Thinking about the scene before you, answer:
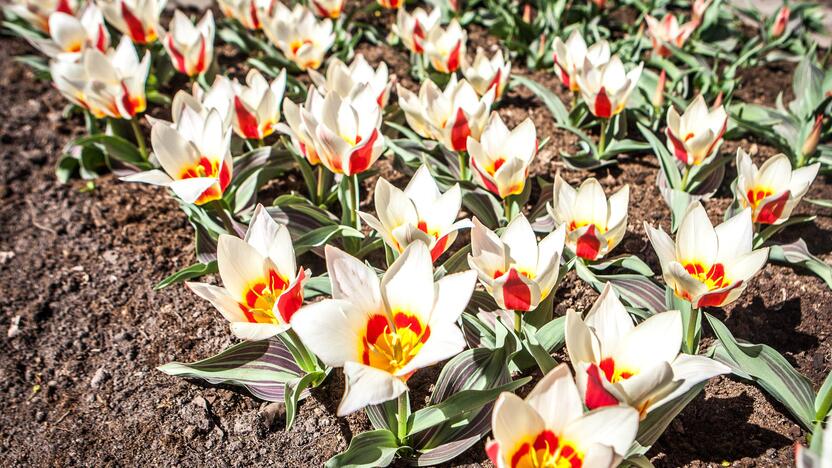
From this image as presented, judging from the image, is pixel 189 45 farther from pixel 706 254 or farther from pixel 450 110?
pixel 706 254

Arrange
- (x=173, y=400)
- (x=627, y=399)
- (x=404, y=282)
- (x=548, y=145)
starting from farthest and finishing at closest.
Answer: (x=548, y=145), (x=173, y=400), (x=404, y=282), (x=627, y=399)

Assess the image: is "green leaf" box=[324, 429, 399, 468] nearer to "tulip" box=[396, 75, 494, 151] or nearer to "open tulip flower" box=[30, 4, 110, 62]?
"tulip" box=[396, 75, 494, 151]

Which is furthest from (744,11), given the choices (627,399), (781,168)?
(627,399)

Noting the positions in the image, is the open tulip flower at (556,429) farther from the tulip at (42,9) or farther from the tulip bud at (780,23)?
the tulip at (42,9)

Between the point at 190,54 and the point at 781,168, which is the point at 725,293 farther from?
the point at 190,54

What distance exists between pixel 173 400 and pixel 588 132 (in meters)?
2.10

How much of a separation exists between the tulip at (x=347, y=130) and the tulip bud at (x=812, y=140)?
5.52 ft

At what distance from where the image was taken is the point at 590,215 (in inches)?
82.9

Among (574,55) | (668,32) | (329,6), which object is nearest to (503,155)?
(574,55)

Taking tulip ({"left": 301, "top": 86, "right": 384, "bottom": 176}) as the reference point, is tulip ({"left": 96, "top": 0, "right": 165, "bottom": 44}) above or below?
below

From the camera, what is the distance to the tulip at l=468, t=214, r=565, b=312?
66.9 inches

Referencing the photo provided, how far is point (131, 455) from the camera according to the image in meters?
2.01

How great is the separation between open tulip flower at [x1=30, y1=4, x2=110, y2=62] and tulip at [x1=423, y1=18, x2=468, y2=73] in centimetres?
147

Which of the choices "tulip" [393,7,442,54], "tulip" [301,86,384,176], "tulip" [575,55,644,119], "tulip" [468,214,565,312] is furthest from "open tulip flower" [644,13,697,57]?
"tulip" [468,214,565,312]
